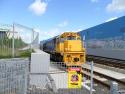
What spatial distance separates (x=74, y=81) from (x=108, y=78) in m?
11.9

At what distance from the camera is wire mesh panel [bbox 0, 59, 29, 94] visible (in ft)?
28.9

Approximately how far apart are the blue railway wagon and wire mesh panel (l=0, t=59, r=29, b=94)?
69.3 feet

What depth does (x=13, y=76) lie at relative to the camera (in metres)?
9.11

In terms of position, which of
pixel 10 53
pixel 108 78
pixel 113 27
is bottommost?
pixel 108 78

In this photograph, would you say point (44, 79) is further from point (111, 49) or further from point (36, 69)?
point (111, 49)

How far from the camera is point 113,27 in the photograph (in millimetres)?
34031

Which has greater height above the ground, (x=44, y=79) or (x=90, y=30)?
(x=90, y=30)

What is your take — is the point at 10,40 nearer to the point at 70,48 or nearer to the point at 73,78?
the point at 73,78

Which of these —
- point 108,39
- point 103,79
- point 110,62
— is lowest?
point 103,79

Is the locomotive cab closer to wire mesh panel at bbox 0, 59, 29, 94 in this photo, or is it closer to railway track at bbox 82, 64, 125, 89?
railway track at bbox 82, 64, 125, 89

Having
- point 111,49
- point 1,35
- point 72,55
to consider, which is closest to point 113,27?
point 111,49

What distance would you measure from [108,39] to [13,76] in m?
27.1

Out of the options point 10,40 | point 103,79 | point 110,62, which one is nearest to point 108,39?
point 110,62

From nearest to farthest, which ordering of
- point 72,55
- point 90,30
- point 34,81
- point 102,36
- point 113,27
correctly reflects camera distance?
point 34,81, point 72,55, point 113,27, point 102,36, point 90,30
